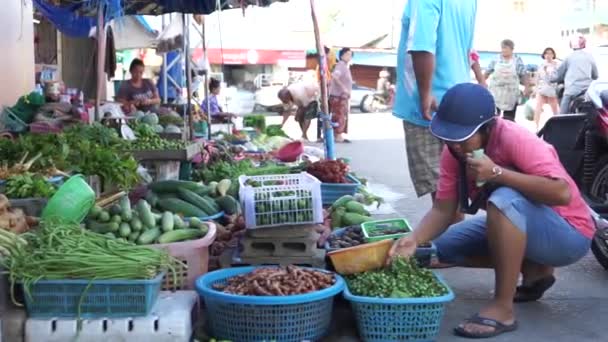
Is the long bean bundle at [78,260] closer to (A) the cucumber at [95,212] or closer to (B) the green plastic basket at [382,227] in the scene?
(A) the cucumber at [95,212]

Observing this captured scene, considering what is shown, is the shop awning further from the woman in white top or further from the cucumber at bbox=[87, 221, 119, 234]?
the cucumber at bbox=[87, 221, 119, 234]

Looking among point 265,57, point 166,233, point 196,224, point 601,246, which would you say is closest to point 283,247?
point 196,224

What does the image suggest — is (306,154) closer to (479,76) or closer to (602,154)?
(479,76)

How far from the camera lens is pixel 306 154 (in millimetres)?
9703

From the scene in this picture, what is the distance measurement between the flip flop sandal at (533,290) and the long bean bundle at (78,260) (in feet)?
6.77

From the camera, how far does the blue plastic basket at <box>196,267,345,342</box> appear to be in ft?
10.8

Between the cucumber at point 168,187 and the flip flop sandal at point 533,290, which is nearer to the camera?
the flip flop sandal at point 533,290

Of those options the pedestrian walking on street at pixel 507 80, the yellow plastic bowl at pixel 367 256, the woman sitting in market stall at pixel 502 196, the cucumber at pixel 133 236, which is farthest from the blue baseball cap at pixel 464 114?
the pedestrian walking on street at pixel 507 80

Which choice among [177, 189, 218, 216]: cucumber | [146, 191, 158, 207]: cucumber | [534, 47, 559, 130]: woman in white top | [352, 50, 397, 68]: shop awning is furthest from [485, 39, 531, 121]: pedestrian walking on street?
[352, 50, 397, 68]: shop awning

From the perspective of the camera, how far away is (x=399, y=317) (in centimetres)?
342

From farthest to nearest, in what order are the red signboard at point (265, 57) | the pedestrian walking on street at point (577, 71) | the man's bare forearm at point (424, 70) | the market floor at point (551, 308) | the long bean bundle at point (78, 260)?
1. the red signboard at point (265, 57)
2. the pedestrian walking on street at point (577, 71)
3. the man's bare forearm at point (424, 70)
4. the market floor at point (551, 308)
5. the long bean bundle at point (78, 260)

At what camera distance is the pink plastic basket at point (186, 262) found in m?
3.80

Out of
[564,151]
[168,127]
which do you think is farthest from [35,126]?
[564,151]

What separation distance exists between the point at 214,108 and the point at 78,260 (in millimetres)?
11726
